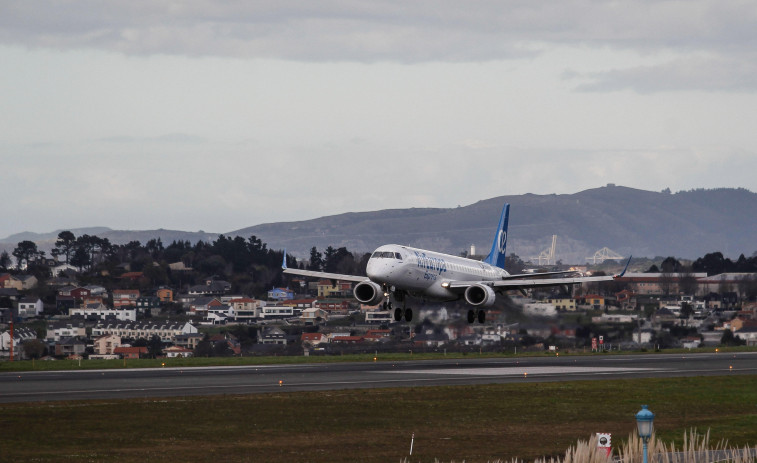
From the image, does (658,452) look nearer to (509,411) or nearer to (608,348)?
(509,411)

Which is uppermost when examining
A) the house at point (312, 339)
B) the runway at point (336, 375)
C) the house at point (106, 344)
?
the house at point (312, 339)

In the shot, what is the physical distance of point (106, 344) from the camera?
525 ft

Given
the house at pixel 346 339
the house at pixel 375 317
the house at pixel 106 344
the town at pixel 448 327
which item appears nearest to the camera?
the town at pixel 448 327

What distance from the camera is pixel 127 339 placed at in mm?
166250

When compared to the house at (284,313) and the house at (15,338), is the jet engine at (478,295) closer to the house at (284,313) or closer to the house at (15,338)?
the house at (15,338)

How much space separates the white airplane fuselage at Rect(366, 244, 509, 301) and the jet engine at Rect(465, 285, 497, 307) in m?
1.41

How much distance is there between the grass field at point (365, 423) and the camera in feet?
126

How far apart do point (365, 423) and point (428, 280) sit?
3105cm

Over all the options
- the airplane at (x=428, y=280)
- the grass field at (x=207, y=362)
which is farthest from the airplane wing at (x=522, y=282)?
the grass field at (x=207, y=362)

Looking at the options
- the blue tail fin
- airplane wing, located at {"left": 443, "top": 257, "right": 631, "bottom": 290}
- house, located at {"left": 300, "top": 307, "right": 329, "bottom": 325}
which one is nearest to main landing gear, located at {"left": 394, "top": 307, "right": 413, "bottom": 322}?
airplane wing, located at {"left": 443, "top": 257, "right": 631, "bottom": 290}

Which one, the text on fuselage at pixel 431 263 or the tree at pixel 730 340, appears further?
the tree at pixel 730 340

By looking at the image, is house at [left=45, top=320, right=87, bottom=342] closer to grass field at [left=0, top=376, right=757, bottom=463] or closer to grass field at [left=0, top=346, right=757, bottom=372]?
grass field at [left=0, top=346, right=757, bottom=372]

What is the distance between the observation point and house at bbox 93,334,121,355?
158 m

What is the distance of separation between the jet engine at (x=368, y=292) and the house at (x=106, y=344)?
8653cm
